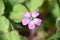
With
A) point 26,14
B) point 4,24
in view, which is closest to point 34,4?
point 26,14

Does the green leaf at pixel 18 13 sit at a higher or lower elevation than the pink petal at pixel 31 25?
higher

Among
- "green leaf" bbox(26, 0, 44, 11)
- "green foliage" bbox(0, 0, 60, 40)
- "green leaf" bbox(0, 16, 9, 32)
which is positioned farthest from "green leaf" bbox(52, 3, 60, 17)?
"green leaf" bbox(0, 16, 9, 32)

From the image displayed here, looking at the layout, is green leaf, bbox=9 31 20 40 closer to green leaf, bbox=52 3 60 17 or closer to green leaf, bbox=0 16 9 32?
green leaf, bbox=0 16 9 32

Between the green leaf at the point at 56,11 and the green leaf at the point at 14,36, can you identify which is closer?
the green leaf at the point at 14,36

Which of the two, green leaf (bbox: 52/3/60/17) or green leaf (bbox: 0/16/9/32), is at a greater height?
green leaf (bbox: 52/3/60/17)

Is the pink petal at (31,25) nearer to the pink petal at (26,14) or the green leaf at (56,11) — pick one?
the pink petal at (26,14)

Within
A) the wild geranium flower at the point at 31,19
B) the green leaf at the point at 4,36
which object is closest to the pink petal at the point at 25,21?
the wild geranium flower at the point at 31,19

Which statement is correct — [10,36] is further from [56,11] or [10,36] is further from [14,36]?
[56,11]

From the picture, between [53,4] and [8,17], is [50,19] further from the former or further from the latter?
[8,17]
